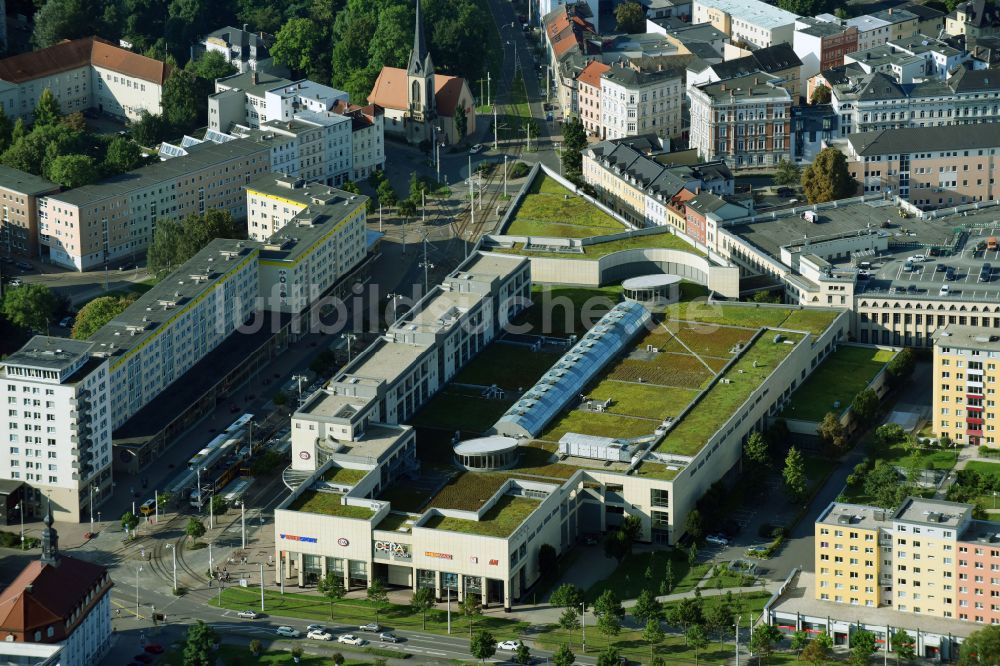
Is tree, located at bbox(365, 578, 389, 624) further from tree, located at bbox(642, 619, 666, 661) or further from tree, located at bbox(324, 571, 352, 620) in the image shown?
tree, located at bbox(642, 619, 666, 661)

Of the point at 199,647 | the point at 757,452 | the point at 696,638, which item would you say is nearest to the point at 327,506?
the point at 199,647

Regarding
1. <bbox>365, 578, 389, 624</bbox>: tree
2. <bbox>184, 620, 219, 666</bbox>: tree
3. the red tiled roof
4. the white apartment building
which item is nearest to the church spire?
the red tiled roof

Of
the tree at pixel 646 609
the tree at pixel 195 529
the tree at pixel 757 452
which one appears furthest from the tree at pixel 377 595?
the tree at pixel 757 452

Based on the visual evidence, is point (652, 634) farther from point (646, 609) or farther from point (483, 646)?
point (483, 646)

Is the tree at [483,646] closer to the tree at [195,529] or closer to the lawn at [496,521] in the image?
the lawn at [496,521]

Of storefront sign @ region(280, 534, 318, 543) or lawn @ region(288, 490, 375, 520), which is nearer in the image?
lawn @ region(288, 490, 375, 520)

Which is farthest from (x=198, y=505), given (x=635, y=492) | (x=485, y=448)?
(x=635, y=492)

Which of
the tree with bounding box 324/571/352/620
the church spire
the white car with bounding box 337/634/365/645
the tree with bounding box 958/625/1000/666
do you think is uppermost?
the church spire
